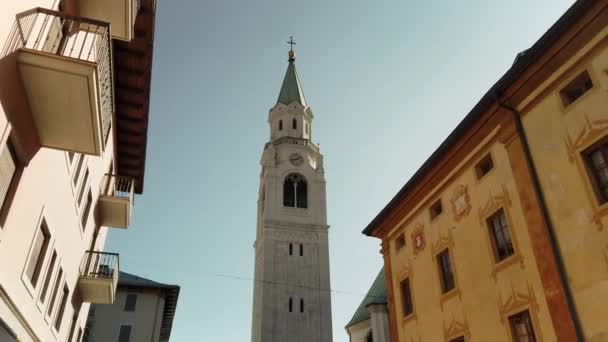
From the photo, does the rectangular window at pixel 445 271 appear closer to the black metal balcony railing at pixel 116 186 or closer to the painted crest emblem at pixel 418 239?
the painted crest emblem at pixel 418 239

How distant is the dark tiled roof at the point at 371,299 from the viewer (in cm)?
3956

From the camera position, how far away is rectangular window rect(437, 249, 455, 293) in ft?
54.9

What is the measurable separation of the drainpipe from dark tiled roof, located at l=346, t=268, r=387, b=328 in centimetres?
2694

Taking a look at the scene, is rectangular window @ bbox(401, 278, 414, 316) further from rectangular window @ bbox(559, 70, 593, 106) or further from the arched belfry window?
the arched belfry window

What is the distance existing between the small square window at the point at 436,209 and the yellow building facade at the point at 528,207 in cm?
5

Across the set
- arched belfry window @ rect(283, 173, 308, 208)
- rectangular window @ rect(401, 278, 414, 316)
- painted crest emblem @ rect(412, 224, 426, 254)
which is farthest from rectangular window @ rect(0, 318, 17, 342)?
arched belfry window @ rect(283, 173, 308, 208)

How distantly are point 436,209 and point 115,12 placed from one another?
1344 centimetres

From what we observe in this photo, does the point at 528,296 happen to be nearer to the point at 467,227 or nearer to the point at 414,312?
the point at 467,227

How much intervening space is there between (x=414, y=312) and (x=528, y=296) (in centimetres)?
638

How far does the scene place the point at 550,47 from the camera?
1315 centimetres

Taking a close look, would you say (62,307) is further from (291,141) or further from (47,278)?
(291,141)

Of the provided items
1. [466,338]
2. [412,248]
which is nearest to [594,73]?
[466,338]

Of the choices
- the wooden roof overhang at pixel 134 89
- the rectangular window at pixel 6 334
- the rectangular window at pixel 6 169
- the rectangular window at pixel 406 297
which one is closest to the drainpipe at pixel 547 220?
the rectangular window at pixel 406 297

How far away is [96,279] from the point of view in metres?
15.5
